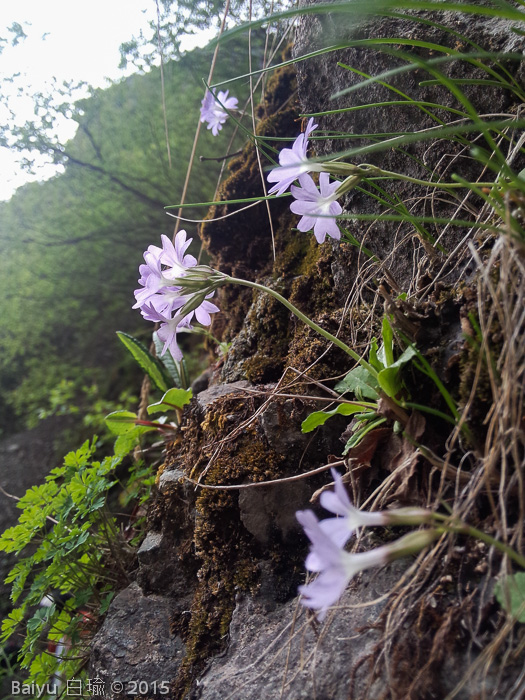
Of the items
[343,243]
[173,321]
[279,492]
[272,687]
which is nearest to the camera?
[272,687]

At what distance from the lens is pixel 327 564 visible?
1.59 feet

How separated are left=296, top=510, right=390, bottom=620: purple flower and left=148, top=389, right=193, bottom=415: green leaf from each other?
3.73ft

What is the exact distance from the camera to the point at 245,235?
193cm

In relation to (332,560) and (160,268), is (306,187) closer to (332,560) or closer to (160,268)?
(160,268)

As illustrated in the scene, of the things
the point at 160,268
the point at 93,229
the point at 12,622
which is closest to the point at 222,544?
the point at 160,268

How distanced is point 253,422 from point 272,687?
20.7 inches

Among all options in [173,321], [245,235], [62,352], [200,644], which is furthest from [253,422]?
[62,352]

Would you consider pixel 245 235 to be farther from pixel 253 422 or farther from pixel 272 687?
pixel 272 687

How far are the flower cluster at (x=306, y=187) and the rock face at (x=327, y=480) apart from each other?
16 centimetres

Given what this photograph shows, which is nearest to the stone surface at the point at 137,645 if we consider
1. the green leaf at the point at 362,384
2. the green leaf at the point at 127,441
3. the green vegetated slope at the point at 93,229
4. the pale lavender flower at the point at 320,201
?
the green leaf at the point at 127,441

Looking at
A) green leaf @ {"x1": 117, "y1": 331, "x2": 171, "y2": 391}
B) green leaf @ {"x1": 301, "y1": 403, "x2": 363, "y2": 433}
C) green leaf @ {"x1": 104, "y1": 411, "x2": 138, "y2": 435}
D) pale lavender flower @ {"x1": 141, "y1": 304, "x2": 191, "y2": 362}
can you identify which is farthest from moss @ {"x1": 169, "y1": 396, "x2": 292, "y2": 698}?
green leaf @ {"x1": 117, "y1": 331, "x2": 171, "y2": 391}

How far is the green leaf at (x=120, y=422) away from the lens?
1710mm

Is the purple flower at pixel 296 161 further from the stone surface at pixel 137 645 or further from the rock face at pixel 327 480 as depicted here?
the stone surface at pixel 137 645

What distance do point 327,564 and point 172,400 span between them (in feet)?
3.98
